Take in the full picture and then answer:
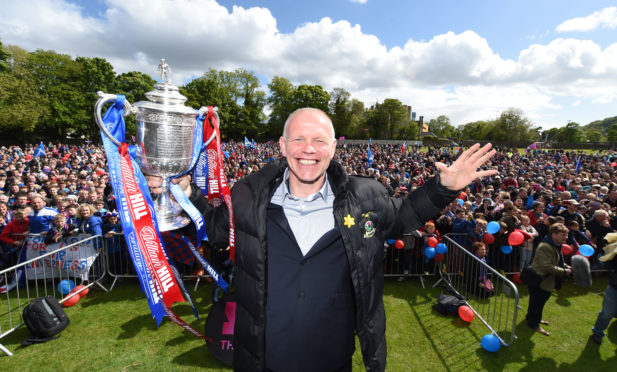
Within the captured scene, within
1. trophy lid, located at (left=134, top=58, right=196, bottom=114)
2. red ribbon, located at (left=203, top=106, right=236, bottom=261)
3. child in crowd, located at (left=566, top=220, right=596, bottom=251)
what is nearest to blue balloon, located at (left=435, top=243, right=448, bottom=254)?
child in crowd, located at (left=566, top=220, right=596, bottom=251)

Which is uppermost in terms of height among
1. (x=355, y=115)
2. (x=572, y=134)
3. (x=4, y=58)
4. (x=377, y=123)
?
(x=4, y=58)

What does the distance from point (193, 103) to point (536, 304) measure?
173ft

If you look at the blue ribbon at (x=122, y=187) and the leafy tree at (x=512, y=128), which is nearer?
the blue ribbon at (x=122, y=187)

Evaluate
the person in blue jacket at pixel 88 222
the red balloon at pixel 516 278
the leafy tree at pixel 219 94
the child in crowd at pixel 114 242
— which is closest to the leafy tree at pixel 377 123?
the leafy tree at pixel 219 94

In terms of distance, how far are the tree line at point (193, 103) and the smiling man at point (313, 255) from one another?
3460 centimetres

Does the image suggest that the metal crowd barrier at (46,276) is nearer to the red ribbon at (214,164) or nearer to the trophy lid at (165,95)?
the red ribbon at (214,164)

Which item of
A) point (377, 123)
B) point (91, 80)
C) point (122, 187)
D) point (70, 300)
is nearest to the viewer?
point (122, 187)

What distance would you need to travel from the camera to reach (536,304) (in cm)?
522

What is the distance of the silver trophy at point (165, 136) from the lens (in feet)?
7.75

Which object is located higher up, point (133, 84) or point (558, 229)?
point (133, 84)

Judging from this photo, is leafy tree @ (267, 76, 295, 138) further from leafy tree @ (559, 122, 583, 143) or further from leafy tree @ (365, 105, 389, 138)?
leafy tree @ (559, 122, 583, 143)

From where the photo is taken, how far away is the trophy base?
242cm

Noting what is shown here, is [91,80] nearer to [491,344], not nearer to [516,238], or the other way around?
[516,238]

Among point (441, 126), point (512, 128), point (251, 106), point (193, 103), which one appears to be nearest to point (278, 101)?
point (251, 106)
